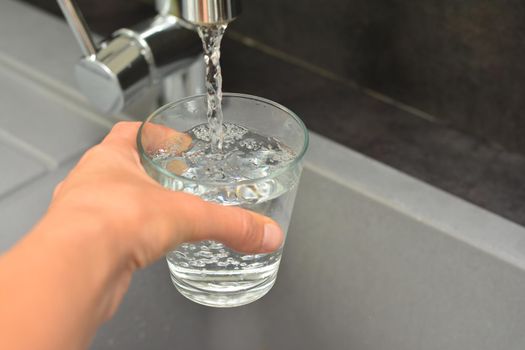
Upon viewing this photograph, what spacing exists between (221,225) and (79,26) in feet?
1.13

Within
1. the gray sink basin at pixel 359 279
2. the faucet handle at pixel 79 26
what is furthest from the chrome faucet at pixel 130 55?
the gray sink basin at pixel 359 279

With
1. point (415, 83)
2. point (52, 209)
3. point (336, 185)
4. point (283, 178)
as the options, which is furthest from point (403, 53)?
point (52, 209)

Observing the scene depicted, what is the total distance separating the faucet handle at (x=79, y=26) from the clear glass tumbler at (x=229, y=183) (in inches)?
7.7

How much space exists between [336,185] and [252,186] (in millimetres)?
264

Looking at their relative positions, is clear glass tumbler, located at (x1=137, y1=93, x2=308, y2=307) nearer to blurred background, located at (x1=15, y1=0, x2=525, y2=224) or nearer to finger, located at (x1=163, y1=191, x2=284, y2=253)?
finger, located at (x1=163, y1=191, x2=284, y2=253)

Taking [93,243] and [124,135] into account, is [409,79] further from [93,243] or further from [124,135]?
[93,243]

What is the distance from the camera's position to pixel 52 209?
1.35 ft

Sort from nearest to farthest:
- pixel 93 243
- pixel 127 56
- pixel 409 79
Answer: pixel 93 243 < pixel 127 56 < pixel 409 79

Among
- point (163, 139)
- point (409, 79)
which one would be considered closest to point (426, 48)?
point (409, 79)

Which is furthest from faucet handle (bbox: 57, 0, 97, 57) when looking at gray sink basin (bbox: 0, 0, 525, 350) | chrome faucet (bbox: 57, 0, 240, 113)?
gray sink basin (bbox: 0, 0, 525, 350)

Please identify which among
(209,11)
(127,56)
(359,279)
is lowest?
(359,279)

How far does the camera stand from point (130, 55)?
71 cm

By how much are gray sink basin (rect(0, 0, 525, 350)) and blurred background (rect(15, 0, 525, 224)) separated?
0.19 ft

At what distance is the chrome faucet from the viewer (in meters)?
0.71
